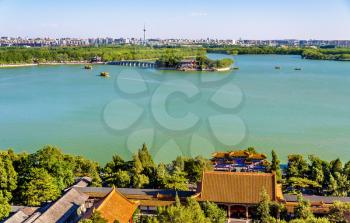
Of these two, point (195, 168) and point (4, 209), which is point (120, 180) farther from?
point (4, 209)

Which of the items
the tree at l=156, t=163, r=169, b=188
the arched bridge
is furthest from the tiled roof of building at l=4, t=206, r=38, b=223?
the arched bridge

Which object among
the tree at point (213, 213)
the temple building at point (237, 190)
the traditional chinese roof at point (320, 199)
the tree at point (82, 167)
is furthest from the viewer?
the tree at point (82, 167)

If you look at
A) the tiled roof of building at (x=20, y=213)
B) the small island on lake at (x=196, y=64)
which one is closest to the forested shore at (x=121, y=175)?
the tiled roof of building at (x=20, y=213)

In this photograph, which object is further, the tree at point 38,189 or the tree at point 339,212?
the tree at point 38,189

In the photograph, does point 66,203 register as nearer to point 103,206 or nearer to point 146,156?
point 103,206

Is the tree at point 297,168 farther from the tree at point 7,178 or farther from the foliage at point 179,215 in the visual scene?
the tree at point 7,178

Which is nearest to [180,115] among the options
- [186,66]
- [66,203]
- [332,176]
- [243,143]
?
[243,143]
